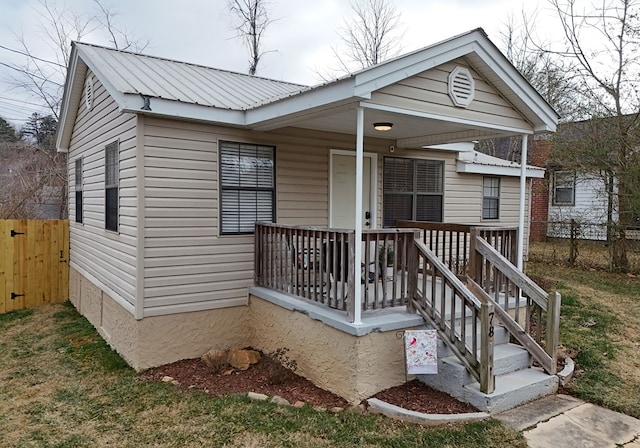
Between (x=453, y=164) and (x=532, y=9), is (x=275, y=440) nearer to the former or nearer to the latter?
(x=453, y=164)

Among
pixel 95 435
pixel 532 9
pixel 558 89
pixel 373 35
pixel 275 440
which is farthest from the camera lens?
pixel 373 35

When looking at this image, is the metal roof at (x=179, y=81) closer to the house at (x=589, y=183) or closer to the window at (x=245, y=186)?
the window at (x=245, y=186)

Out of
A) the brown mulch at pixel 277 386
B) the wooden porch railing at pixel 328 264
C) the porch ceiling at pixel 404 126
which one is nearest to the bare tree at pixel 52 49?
the porch ceiling at pixel 404 126

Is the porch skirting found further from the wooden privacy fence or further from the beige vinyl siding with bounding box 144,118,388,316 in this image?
the wooden privacy fence

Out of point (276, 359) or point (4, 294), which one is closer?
point (276, 359)

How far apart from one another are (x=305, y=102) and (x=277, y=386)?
9.89ft

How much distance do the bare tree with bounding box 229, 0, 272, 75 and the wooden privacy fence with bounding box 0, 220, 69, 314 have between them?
11849mm

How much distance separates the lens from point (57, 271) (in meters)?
9.22

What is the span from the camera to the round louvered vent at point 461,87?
4.86m

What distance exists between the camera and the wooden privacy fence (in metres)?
8.43


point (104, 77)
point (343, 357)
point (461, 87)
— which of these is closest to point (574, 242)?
point (461, 87)

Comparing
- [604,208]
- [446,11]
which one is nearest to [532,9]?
[446,11]

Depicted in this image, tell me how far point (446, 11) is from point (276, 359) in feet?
51.4

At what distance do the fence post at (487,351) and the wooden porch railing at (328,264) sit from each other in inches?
36.2
